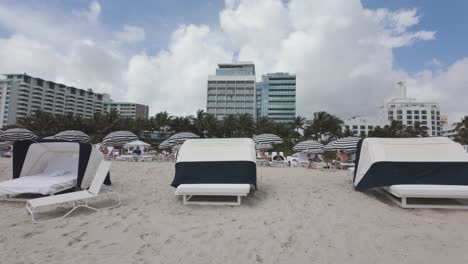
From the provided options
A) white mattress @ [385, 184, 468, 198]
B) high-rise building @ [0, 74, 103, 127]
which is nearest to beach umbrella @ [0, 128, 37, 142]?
white mattress @ [385, 184, 468, 198]

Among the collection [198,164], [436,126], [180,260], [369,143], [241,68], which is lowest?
[180,260]

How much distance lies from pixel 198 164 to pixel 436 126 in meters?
110

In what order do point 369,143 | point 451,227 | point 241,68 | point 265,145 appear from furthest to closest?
point 241,68 → point 265,145 → point 369,143 → point 451,227

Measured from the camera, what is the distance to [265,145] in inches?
640

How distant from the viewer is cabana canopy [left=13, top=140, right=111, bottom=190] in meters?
5.80

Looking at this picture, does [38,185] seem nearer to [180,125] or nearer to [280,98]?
[180,125]

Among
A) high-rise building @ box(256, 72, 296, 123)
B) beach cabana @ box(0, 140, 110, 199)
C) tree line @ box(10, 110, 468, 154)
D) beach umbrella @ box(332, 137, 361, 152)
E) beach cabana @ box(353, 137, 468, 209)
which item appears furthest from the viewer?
high-rise building @ box(256, 72, 296, 123)

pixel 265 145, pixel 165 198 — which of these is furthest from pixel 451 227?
pixel 265 145

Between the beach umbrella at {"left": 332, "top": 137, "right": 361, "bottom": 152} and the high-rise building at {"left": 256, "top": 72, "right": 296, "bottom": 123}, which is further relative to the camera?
the high-rise building at {"left": 256, "top": 72, "right": 296, "bottom": 123}

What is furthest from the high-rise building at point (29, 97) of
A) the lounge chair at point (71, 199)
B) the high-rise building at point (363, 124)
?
the high-rise building at point (363, 124)

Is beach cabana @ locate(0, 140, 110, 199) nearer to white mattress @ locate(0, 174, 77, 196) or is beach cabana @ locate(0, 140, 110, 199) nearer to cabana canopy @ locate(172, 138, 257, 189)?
white mattress @ locate(0, 174, 77, 196)

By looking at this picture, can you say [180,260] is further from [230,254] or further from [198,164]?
[198,164]

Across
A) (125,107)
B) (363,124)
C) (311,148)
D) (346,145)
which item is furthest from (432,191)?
(125,107)

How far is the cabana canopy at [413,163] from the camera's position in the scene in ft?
16.4
